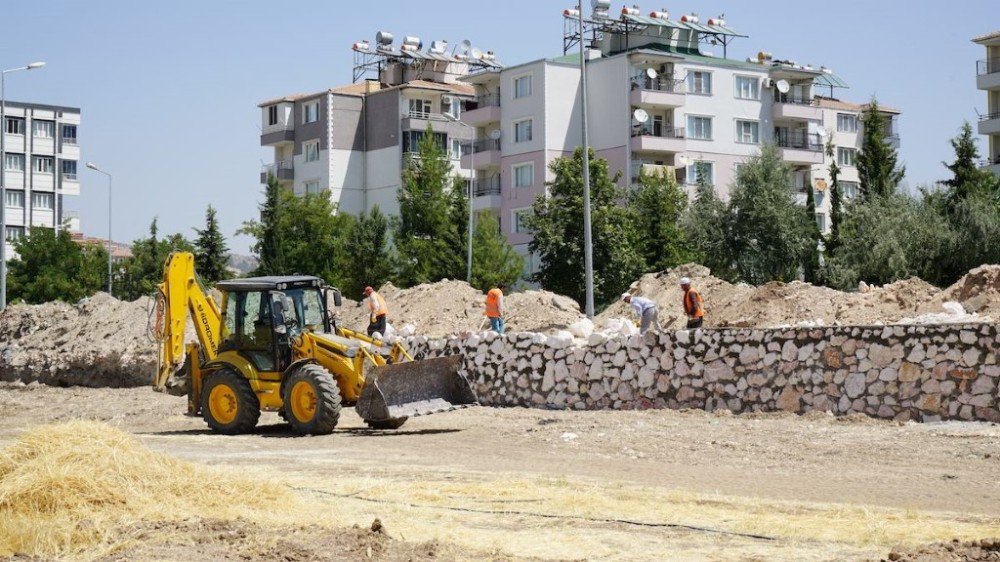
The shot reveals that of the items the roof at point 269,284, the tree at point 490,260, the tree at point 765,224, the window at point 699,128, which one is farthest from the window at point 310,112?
the roof at point 269,284

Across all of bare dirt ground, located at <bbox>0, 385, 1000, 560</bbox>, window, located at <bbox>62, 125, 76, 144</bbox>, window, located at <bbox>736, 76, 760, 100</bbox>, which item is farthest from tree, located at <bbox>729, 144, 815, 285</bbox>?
window, located at <bbox>62, 125, 76, 144</bbox>

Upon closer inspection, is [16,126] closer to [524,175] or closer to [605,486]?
[524,175]

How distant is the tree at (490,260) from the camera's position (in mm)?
60375

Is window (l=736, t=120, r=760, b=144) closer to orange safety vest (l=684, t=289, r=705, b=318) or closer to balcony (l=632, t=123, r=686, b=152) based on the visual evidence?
balcony (l=632, t=123, r=686, b=152)

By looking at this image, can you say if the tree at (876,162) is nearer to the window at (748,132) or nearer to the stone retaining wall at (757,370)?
the window at (748,132)

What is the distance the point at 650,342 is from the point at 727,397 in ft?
6.05

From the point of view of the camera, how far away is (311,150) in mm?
87375

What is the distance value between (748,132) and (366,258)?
27243 millimetres

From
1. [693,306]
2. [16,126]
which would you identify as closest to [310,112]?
[16,126]

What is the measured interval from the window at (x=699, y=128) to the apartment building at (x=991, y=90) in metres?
15.0

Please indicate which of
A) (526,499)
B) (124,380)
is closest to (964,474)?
(526,499)

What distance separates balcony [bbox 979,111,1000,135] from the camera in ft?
244

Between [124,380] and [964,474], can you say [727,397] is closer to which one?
[964,474]

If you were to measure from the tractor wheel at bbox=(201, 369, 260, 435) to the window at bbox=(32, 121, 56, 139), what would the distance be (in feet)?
331
